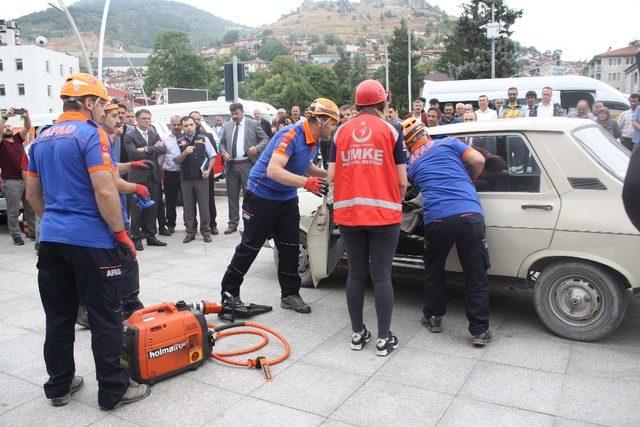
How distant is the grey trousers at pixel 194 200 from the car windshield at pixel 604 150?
19.4ft

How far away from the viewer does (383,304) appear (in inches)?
175

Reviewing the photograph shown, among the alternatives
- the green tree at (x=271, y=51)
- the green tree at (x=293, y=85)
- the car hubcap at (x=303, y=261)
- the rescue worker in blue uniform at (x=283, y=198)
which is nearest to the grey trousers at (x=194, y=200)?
the car hubcap at (x=303, y=261)

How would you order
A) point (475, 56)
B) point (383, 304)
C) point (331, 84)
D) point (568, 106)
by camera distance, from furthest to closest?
1. point (331, 84)
2. point (475, 56)
3. point (568, 106)
4. point (383, 304)

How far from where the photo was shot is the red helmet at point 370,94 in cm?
434

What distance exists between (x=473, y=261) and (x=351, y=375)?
134cm

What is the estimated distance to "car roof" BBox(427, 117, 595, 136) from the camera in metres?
4.80

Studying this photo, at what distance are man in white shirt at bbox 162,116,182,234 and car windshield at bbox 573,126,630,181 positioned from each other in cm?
645

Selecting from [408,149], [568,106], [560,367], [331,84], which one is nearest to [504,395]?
[560,367]

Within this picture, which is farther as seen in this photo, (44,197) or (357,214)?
(357,214)

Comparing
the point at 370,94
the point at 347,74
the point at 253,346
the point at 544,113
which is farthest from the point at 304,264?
the point at 347,74

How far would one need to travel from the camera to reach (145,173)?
909 centimetres

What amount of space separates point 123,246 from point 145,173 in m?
5.66

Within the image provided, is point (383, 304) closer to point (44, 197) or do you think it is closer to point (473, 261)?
A: point (473, 261)

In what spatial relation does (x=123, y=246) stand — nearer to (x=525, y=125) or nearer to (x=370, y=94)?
(x=370, y=94)
